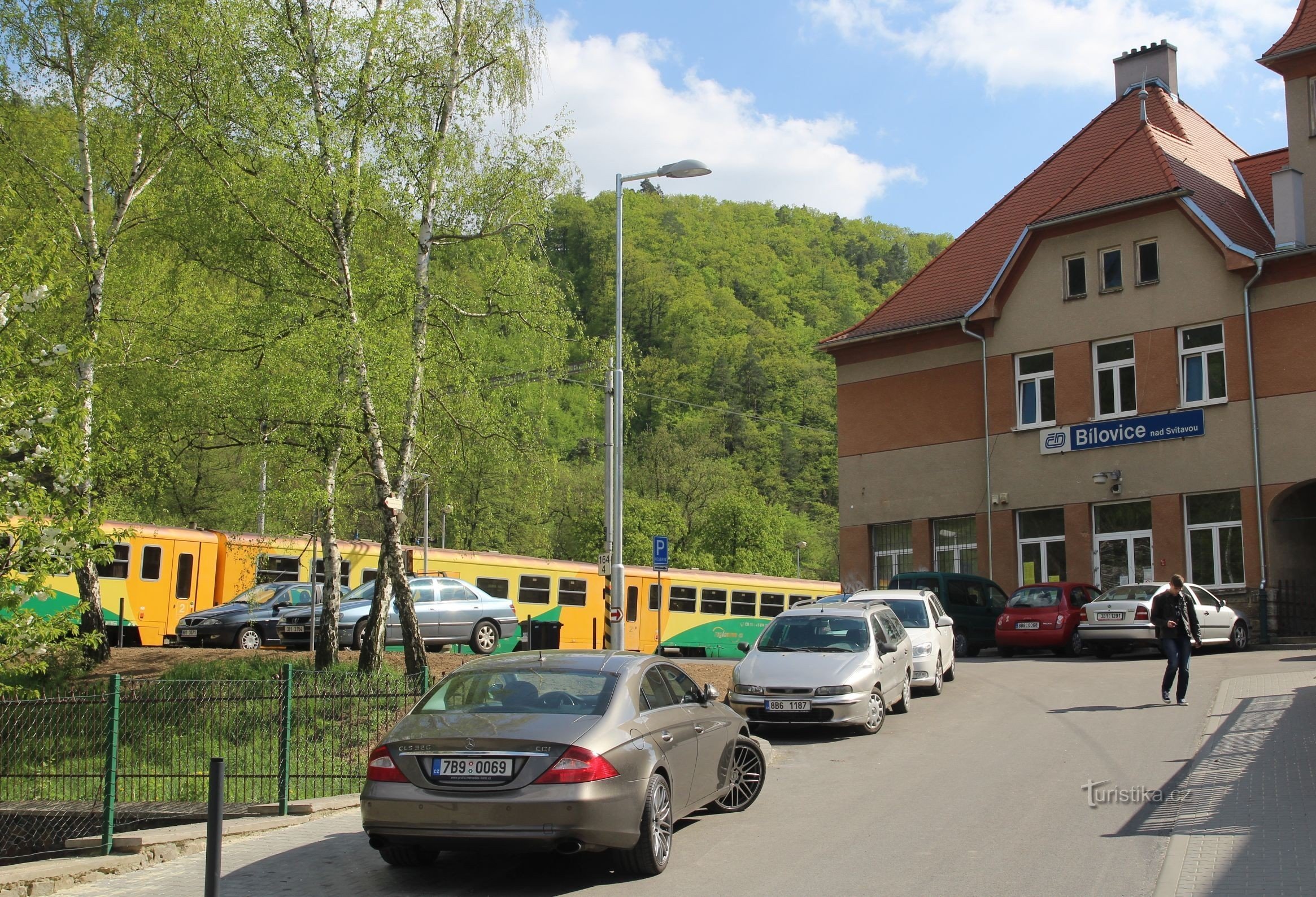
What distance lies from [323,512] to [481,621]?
8752 millimetres

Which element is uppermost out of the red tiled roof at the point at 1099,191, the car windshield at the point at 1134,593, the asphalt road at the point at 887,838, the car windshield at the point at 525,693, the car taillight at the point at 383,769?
the red tiled roof at the point at 1099,191

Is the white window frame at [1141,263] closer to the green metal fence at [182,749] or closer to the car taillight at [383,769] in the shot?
the green metal fence at [182,749]

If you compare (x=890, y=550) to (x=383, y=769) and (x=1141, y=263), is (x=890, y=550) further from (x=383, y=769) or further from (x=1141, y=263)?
(x=383, y=769)

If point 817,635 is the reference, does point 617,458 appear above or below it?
above

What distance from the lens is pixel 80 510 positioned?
1248 centimetres

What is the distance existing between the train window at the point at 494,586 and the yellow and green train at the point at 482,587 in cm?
2

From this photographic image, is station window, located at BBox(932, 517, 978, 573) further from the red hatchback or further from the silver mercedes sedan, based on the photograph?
the silver mercedes sedan

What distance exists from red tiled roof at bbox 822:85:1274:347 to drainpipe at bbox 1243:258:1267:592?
121cm

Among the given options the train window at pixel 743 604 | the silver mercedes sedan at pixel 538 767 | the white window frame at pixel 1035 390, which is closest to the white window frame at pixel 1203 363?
the white window frame at pixel 1035 390

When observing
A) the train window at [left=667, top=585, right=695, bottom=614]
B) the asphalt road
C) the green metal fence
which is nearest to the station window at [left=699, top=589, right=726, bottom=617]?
the train window at [left=667, top=585, right=695, bottom=614]

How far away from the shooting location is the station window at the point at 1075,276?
32.0 meters

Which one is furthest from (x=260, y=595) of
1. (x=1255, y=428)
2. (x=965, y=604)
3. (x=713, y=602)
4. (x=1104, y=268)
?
(x=1255, y=428)

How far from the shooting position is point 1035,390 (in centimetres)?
3294

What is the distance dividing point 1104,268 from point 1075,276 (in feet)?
2.75
